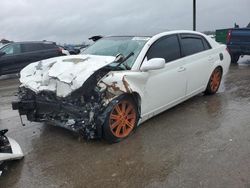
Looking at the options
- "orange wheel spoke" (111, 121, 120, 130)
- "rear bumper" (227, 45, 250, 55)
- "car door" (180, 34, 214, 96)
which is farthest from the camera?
"rear bumper" (227, 45, 250, 55)

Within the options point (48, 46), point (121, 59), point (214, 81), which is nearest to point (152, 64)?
point (121, 59)

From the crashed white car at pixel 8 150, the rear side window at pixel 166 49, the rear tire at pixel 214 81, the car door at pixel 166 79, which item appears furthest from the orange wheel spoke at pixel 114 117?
the rear tire at pixel 214 81

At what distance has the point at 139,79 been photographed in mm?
4727

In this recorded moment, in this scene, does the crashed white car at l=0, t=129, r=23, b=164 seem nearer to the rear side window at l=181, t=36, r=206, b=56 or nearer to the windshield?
the windshield

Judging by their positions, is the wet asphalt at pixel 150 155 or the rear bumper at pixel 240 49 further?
the rear bumper at pixel 240 49

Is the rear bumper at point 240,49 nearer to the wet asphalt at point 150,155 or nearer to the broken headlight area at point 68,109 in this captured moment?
the wet asphalt at point 150,155

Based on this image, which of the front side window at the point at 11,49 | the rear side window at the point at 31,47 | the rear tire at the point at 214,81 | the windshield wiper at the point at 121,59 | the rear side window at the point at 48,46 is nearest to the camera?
the windshield wiper at the point at 121,59

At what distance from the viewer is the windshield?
5094mm

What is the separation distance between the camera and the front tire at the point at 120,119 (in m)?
4.38

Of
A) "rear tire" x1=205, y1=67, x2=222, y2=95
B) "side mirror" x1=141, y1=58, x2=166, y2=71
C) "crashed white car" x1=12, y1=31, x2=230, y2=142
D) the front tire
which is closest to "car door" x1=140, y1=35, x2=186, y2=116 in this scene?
Answer: "crashed white car" x1=12, y1=31, x2=230, y2=142

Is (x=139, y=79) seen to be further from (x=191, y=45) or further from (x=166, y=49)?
(x=191, y=45)

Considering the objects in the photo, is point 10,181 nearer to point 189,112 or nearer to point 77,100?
point 77,100

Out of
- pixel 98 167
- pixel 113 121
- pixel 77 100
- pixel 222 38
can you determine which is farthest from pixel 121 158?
pixel 222 38

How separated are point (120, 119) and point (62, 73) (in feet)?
3.52
